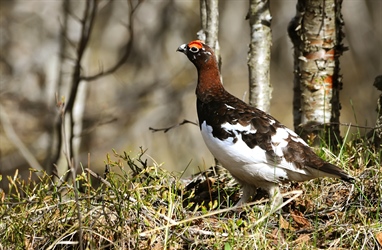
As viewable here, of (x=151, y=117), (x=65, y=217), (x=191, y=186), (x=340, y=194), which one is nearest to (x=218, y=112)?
(x=191, y=186)

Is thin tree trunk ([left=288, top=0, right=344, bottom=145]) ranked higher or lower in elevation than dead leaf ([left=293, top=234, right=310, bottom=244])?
higher

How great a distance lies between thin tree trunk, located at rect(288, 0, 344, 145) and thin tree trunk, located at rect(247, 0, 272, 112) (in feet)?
0.97

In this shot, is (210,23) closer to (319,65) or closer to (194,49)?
(194,49)

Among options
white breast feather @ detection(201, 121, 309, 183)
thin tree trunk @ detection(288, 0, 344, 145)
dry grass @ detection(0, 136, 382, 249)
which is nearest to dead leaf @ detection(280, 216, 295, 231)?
dry grass @ detection(0, 136, 382, 249)

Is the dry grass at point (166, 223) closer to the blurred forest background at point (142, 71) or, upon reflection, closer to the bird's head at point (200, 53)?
the bird's head at point (200, 53)

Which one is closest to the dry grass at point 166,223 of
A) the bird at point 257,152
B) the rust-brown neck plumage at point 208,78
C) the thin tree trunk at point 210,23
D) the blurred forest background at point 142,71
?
the bird at point 257,152

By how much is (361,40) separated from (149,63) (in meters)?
3.72

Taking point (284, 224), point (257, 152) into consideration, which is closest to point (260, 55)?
point (257, 152)

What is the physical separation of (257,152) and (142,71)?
882 cm

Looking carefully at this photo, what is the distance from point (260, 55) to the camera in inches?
225

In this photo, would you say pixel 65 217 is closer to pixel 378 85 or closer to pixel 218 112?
pixel 218 112

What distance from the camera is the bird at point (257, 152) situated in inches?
180

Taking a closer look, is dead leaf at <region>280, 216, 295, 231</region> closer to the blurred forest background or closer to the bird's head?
the bird's head

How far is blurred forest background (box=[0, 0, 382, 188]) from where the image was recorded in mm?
12664
